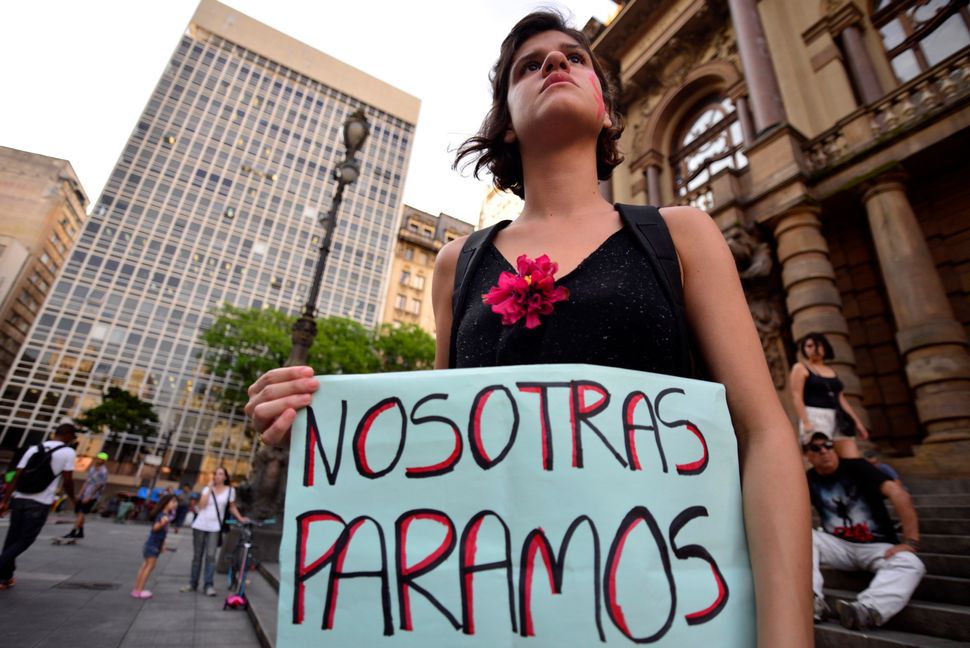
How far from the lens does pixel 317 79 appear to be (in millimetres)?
56562

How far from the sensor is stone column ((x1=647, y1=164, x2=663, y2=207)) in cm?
1393

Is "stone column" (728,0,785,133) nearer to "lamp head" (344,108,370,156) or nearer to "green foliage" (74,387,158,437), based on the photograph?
"lamp head" (344,108,370,156)

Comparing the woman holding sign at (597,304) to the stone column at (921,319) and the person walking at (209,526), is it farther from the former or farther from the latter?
the person walking at (209,526)

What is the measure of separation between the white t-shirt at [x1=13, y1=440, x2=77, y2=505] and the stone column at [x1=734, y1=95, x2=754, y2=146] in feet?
48.1

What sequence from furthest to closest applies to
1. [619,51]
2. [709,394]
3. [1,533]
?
1. [619,51]
2. [1,533]
3. [709,394]

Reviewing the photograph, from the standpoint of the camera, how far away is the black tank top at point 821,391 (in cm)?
520

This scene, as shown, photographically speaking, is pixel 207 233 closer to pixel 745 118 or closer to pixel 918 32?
pixel 745 118

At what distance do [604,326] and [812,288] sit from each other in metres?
8.77

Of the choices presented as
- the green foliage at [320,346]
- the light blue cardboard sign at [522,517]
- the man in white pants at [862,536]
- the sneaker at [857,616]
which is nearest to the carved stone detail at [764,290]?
the man in white pants at [862,536]

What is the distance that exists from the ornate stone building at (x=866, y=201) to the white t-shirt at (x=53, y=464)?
1138 centimetres

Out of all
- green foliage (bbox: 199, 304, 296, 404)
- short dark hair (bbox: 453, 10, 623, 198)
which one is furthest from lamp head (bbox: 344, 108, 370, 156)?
green foliage (bbox: 199, 304, 296, 404)

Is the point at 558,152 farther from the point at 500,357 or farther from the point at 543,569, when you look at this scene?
the point at 543,569

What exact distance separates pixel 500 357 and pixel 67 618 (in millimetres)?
6786

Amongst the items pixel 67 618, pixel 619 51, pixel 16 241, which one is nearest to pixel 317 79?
pixel 16 241
